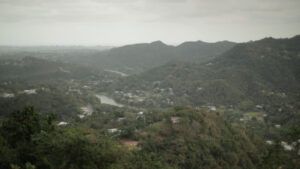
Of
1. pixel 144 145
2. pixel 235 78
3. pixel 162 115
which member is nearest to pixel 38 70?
pixel 235 78

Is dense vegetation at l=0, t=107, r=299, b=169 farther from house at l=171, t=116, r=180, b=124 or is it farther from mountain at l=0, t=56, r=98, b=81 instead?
mountain at l=0, t=56, r=98, b=81

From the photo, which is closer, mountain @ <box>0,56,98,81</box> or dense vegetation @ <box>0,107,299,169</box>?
dense vegetation @ <box>0,107,299,169</box>

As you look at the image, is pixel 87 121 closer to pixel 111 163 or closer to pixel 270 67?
pixel 111 163

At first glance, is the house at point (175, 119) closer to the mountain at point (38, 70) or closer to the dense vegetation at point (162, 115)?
the dense vegetation at point (162, 115)

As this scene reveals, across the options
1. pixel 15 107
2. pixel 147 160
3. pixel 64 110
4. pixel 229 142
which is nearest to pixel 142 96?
pixel 64 110

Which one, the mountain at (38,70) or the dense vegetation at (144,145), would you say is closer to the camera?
Answer: the dense vegetation at (144,145)

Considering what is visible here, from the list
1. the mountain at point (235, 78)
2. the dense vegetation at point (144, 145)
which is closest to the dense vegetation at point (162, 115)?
the dense vegetation at point (144, 145)

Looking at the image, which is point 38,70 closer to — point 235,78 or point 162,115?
point 235,78

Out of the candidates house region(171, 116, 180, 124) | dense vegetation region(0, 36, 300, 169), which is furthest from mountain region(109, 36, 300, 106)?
house region(171, 116, 180, 124)
